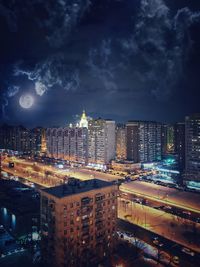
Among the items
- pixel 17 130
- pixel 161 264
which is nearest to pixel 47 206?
pixel 161 264

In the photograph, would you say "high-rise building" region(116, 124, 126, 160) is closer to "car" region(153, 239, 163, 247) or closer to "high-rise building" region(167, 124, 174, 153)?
"high-rise building" region(167, 124, 174, 153)

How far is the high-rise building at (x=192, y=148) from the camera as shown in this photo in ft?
119

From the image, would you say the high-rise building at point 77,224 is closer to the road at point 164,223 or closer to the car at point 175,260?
the car at point 175,260

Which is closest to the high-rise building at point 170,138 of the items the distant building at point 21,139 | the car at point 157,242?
the distant building at point 21,139

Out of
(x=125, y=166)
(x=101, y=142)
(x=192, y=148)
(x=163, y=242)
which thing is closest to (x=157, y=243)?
(x=163, y=242)

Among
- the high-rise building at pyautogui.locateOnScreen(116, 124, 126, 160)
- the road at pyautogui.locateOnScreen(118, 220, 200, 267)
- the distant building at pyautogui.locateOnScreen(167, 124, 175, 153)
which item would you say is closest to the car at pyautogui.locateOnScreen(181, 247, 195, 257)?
the road at pyautogui.locateOnScreen(118, 220, 200, 267)

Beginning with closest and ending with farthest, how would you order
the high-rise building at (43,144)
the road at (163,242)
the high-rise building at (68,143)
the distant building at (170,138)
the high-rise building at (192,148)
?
the road at (163,242) < the high-rise building at (192,148) < the high-rise building at (68,143) < the high-rise building at (43,144) < the distant building at (170,138)

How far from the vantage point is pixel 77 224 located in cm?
1540

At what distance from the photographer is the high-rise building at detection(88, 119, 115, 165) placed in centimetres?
5404

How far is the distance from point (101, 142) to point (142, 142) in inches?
364

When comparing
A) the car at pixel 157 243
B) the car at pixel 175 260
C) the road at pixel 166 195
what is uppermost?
the road at pixel 166 195

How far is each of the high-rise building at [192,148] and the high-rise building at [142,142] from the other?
52.9 feet

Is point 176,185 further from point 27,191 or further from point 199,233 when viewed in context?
point 27,191

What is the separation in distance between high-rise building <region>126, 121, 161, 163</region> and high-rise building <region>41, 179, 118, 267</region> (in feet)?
118
